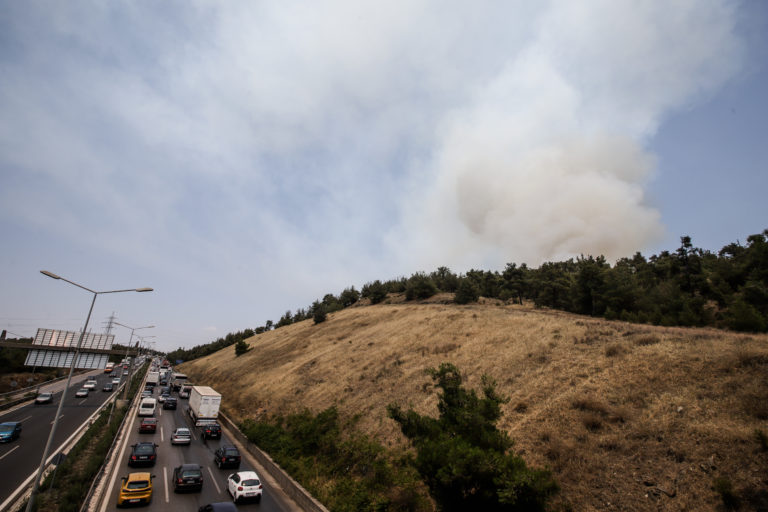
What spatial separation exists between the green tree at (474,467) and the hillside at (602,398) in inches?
182

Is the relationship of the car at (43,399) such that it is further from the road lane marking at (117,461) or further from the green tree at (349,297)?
the green tree at (349,297)

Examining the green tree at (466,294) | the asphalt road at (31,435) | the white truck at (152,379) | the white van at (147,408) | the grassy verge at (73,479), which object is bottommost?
the asphalt road at (31,435)

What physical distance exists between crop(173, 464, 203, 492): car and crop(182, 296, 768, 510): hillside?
11.2 meters

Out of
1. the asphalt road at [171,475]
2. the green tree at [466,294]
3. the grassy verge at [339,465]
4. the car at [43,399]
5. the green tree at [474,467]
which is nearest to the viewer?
the green tree at [474,467]

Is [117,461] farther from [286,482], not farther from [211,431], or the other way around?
[286,482]

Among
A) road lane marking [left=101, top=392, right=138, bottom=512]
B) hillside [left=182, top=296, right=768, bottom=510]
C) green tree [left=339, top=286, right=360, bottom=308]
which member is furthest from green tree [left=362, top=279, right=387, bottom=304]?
road lane marking [left=101, top=392, right=138, bottom=512]

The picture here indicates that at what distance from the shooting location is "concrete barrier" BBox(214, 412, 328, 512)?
1816 cm

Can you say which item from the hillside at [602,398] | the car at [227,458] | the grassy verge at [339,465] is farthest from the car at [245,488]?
the hillside at [602,398]

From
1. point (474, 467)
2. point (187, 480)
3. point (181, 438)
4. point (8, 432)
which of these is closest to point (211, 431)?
point (181, 438)

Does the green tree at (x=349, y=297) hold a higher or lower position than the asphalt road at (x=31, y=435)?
higher

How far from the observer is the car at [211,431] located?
105ft

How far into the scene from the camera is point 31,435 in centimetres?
3066

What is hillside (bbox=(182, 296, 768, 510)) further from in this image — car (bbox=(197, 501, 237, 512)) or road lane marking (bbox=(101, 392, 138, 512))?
road lane marking (bbox=(101, 392, 138, 512))

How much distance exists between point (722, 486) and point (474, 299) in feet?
189
